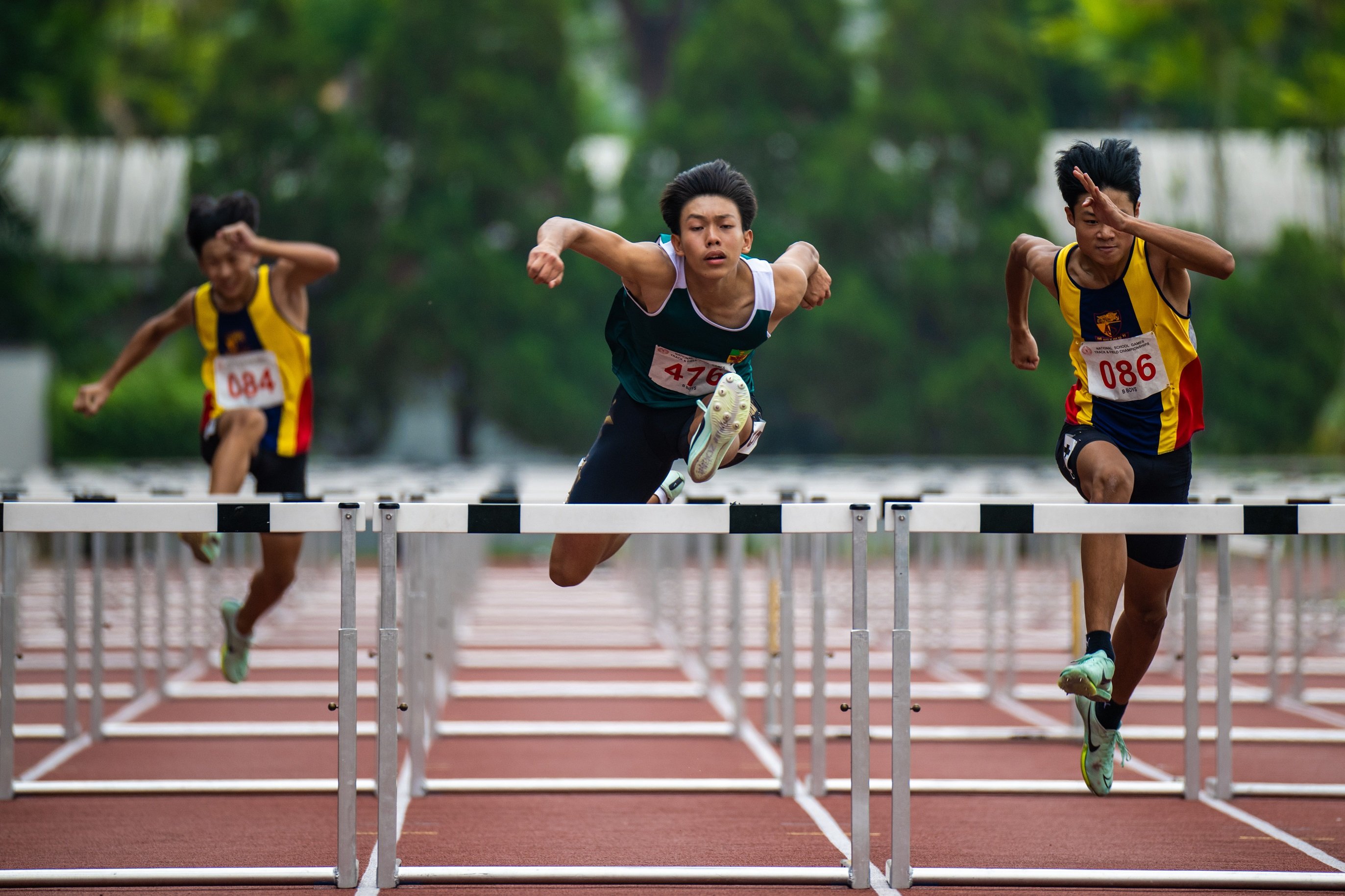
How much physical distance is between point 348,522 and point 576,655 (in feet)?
22.0

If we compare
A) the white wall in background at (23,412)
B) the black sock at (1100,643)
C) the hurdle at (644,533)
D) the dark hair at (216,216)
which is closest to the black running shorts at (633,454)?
the hurdle at (644,533)

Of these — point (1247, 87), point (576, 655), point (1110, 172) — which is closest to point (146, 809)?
point (1110, 172)

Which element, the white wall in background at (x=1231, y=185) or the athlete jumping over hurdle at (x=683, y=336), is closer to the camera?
the athlete jumping over hurdle at (x=683, y=336)

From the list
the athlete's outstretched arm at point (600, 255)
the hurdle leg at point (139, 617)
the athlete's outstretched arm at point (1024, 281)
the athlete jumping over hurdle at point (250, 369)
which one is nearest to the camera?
the athlete's outstretched arm at point (600, 255)

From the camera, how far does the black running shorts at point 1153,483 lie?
4.63 m

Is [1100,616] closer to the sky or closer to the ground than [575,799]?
closer to the sky

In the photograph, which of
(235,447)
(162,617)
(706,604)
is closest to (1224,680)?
(706,604)

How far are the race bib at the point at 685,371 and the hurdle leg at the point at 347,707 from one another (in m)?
1.17

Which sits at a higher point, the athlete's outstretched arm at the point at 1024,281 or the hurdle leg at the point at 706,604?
the athlete's outstretched arm at the point at 1024,281

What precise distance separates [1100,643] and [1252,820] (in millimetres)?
1544

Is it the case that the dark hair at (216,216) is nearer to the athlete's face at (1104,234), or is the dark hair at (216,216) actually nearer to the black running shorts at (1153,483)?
the athlete's face at (1104,234)

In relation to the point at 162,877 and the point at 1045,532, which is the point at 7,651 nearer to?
the point at 162,877

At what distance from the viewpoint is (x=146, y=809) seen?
547 centimetres

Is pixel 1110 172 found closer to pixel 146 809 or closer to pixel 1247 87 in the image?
pixel 146 809
